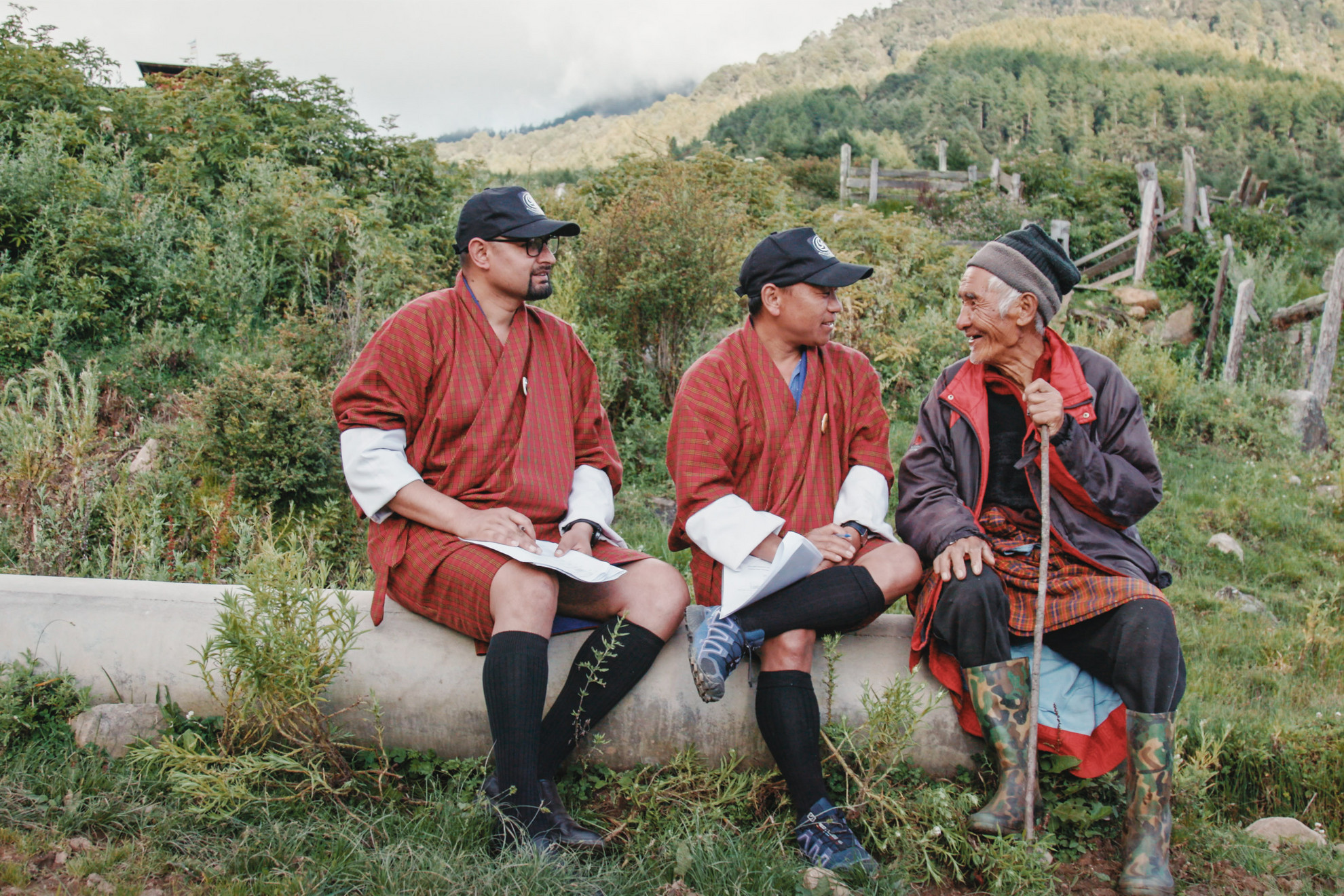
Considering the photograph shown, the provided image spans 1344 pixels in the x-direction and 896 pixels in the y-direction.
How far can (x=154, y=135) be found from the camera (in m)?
7.49

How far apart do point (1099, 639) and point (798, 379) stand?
1.23m

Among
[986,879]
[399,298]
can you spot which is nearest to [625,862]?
[986,879]

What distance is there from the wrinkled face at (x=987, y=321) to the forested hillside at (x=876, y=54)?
26.9m

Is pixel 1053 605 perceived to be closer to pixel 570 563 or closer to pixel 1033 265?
pixel 1033 265

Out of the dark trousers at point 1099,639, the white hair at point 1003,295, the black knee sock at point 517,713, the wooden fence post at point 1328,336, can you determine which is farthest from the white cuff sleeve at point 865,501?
the wooden fence post at point 1328,336

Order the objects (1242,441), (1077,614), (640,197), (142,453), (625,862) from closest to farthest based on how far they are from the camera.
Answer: (625,862)
(1077,614)
(142,453)
(640,197)
(1242,441)

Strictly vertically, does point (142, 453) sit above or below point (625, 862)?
above

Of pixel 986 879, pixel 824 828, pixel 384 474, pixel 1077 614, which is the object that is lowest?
pixel 986 879

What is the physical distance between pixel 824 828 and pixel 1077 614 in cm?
98

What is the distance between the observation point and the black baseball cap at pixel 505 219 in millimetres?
2957

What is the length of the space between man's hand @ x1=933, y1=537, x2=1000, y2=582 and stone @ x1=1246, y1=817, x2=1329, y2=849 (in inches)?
46.8

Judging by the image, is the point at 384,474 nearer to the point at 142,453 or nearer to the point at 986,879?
the point at 986,879

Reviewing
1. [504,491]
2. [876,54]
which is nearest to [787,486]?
[504,491]

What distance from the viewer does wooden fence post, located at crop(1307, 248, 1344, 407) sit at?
8.41 m
